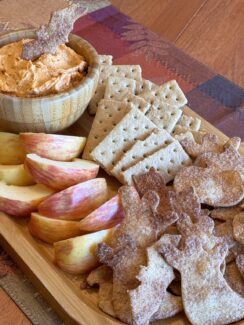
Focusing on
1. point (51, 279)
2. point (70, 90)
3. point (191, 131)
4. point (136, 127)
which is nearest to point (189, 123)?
point (191, 131)

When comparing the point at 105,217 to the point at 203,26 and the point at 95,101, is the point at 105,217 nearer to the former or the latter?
the point at 95,101

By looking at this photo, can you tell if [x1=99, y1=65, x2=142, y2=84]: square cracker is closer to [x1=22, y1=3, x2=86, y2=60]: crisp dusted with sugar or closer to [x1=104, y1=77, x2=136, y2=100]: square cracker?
[x1=104, y1=77, x2=136, y2=100]: square cracker

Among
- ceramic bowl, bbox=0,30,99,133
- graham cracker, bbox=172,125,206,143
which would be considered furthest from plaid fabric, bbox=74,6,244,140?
ceramic bowl, bbox=0,30,99,133

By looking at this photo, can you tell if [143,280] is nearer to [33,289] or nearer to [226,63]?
[33,289]

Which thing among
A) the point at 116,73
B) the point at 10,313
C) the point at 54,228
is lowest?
the point at 10,313

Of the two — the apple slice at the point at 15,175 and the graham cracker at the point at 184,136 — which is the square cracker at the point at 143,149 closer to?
the graham cracker at the point at 184,136

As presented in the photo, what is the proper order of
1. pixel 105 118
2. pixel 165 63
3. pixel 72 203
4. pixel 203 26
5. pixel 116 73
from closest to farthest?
pixel 72 203, pixel 105 118, pixel 116 73, pixel 165 63, pixel 203 26

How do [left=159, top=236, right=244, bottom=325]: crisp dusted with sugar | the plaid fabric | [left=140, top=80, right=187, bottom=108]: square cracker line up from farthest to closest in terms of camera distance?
the plaid fabric < [left=140, top=80, right=187, bottom=108]: square cracker < [left=159, top=236, right=244, bottom=325]: crisp dusted with sugar
